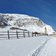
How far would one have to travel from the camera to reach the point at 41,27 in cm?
19788

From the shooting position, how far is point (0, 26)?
168 meters

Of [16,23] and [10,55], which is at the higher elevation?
[16,23]

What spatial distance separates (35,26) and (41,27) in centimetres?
590

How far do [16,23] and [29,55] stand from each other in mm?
188980

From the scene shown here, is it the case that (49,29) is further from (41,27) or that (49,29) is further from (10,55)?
(10,55)

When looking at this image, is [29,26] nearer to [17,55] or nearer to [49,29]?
[49,29]

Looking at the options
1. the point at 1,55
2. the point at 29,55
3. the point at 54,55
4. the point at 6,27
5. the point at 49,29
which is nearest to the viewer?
the point at 1,55

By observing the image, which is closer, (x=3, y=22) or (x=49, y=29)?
(x=3, y=22)

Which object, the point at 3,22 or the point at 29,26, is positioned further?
the point at 29,26

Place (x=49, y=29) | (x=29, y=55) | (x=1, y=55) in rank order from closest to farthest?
(x=1, y=55) → (x=29, y=55) → (x=49, y=29)

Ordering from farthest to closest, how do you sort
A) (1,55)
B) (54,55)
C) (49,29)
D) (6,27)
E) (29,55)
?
(49,29) < (6,27) < (54,55) < (29,55) < (1,55)

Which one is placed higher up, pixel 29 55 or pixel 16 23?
pixel 16 23

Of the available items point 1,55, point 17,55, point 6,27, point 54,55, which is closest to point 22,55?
point 17,55

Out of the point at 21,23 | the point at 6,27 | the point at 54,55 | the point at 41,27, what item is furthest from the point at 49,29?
the point at 54,55
